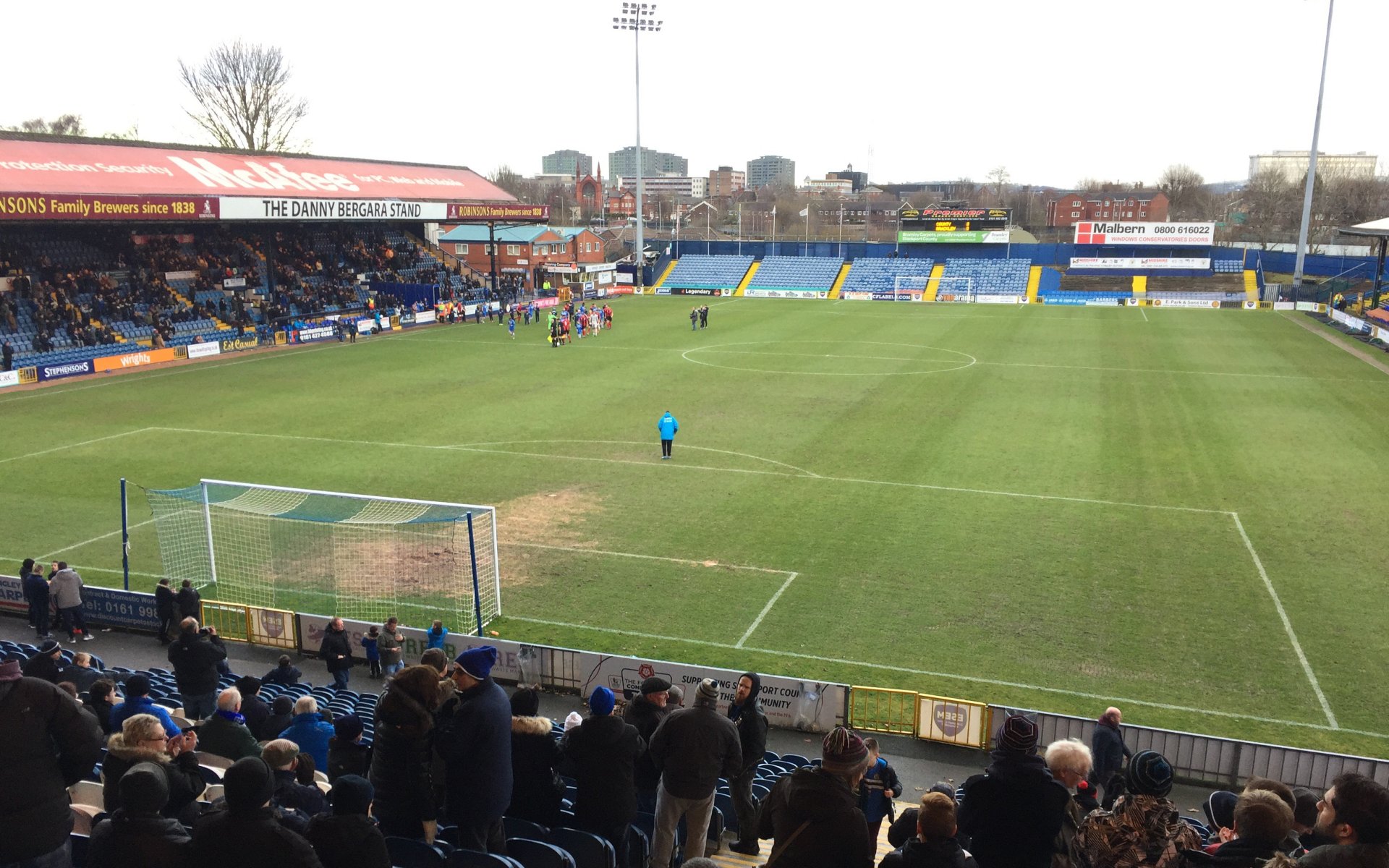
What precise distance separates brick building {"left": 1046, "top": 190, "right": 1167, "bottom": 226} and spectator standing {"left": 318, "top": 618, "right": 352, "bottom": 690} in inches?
5051

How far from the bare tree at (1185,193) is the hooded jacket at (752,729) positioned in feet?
441

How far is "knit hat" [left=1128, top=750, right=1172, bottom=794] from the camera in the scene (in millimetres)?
5109

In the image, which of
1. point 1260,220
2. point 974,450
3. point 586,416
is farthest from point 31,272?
point 1260,220

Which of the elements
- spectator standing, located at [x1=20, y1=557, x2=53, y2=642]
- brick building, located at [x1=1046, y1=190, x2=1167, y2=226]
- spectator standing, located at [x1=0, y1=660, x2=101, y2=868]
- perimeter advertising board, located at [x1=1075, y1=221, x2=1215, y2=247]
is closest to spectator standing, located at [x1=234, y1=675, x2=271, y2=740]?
spectator standing, located at [x1=0, y1=660, x2=101, y2=868]

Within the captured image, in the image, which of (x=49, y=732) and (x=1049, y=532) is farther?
(x=1049, y=532)

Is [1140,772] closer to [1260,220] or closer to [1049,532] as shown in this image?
[1049,532]

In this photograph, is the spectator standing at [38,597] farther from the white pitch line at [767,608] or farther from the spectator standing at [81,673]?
the white pitch line at [767,608]

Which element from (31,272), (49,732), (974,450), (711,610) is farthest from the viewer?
(31,272)

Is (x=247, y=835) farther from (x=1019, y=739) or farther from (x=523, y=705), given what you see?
(x=1019, y=739)

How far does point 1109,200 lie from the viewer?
129m

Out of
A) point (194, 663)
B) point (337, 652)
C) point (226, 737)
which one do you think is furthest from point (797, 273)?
point (226, 737)

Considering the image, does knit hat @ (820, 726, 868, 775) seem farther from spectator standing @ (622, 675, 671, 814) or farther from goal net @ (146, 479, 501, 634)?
goal net @ (146, 479, 501, 634)

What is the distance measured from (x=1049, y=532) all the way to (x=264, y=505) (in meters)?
14.5

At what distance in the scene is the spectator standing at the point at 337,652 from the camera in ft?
42.4
